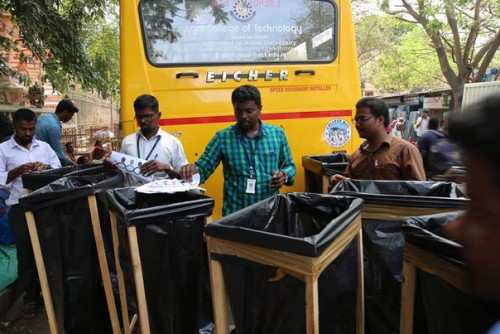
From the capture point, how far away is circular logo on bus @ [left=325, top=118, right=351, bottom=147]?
13.0 ft

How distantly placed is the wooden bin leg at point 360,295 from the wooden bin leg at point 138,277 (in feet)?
3.60

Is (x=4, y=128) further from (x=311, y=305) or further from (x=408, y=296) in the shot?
(x=408, y=296)

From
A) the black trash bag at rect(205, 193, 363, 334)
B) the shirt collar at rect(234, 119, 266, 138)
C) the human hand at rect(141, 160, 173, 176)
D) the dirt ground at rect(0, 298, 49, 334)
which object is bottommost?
the dirt ground at rect(0, 298, 49, 334)

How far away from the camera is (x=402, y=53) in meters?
22.7

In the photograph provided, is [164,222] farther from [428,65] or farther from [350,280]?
A: [428,65]

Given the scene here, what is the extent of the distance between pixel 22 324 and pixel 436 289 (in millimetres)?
3449

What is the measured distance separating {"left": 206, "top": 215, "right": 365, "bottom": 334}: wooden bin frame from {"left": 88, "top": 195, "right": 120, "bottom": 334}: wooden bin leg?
3.33 ft

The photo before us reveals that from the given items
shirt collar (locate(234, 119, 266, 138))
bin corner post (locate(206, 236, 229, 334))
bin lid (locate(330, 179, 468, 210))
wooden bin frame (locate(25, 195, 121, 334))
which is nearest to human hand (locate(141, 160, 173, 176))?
wooden bin frame (locate(25, 195, 121, 334))

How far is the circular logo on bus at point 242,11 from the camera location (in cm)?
375

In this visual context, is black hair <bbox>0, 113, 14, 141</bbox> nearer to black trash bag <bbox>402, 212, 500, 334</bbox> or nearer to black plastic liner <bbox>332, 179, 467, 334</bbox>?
black plastic liner <bbox>332, 179, 467, 334</bbox>

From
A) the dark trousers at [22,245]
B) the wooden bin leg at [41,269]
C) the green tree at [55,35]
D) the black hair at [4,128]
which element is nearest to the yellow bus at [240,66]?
the dark trousers at [22,245]

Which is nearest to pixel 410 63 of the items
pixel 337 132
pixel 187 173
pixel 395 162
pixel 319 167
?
pixel 337 132

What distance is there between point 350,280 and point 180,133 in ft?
7.42

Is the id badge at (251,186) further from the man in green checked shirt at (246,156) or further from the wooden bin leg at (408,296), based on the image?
the wooden bin leg at (408,296)
